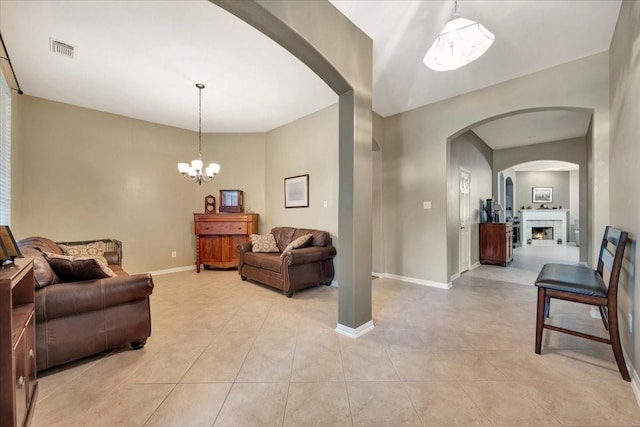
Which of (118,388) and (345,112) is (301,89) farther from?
(118,388)

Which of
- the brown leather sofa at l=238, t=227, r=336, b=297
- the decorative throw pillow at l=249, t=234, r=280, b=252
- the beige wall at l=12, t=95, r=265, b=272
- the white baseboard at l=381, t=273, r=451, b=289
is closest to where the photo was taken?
the brown leather sofa at l=238, t=227, r=336, b=297

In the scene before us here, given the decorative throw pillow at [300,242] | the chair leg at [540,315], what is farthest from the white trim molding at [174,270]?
the chair leg at [540,315]

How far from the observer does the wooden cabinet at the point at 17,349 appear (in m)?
1.08

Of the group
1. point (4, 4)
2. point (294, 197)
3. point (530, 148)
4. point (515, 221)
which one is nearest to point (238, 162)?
point (294, 197)

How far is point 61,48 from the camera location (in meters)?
2.65

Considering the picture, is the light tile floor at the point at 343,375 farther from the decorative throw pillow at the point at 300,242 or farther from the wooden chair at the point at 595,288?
the decorative throw pillow at the point at 300,242

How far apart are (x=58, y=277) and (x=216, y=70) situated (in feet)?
8.60

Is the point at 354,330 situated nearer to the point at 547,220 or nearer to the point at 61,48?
the point at 61,48

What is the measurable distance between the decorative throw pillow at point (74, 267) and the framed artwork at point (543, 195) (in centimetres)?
1211

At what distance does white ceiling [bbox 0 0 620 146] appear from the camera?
7.54 ft

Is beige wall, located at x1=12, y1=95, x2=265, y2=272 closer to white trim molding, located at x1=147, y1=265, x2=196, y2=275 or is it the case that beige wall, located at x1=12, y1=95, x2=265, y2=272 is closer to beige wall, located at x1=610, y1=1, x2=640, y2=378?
white trim molding, located at x1=147, y1=265, x2=196, y2=275

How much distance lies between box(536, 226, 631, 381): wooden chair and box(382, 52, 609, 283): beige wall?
87cm

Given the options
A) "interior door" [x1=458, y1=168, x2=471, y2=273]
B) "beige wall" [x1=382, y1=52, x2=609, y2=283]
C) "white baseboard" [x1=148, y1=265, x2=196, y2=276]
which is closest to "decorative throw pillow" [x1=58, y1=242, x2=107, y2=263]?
"white baseboard" [x1=148, y1=265, x2=196, y2=276]

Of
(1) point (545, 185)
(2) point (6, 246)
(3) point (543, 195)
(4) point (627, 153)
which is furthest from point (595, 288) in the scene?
(1) point (545, 185)
